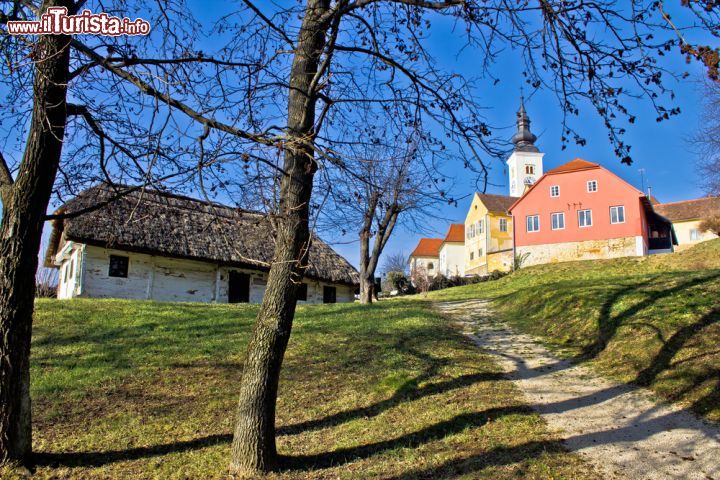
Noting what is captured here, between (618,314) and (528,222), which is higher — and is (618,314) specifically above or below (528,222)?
below

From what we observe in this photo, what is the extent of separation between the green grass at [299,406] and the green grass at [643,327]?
2212 millimetres

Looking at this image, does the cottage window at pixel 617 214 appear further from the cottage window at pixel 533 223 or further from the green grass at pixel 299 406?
the green grass at pixel 299 406

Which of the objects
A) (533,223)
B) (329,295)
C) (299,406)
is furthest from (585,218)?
(299,406)

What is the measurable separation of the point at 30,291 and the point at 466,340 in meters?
9.11

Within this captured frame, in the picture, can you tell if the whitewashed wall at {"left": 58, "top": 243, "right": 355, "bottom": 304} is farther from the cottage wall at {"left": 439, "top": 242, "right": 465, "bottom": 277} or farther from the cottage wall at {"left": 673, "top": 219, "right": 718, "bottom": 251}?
the cottage wall at {"left": 439, "top": 242, "right": 465, "bottom": 277}

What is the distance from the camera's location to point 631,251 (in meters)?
32.8

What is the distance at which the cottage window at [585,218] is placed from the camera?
34.6m

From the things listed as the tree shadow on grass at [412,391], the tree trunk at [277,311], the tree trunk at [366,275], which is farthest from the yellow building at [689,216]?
the tree trunk at [277,311]

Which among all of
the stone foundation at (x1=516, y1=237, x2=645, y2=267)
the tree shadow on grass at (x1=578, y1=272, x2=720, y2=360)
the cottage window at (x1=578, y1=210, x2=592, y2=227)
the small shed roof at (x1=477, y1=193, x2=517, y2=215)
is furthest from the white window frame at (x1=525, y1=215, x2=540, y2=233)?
the tree shadow on grass at (x1=578, y1=272, x2=720, y2=360)

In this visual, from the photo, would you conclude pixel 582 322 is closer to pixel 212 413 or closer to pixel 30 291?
pixel 212 413

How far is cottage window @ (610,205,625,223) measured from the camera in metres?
33.6

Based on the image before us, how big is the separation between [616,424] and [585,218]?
102ft

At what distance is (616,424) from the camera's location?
655 cm

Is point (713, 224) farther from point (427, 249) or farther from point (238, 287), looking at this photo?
point (427, 249)
